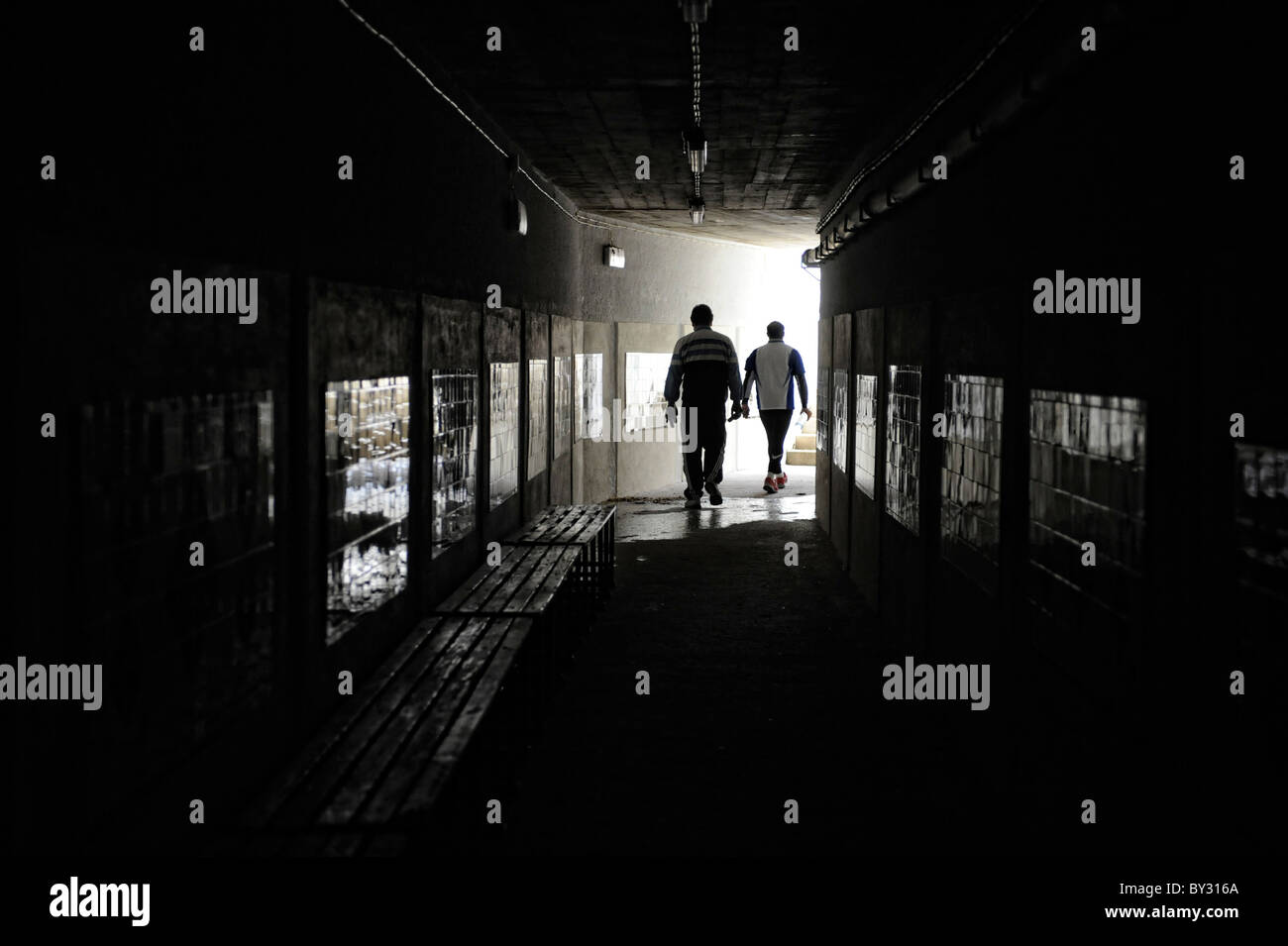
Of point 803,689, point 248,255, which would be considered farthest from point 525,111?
point 248,255

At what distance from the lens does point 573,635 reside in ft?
23.0

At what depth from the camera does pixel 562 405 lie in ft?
35.7

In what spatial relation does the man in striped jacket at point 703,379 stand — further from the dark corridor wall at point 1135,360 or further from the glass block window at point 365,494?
the glass block window at point 365,494

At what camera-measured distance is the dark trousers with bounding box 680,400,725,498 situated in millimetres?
12961

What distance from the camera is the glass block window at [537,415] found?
9000mm

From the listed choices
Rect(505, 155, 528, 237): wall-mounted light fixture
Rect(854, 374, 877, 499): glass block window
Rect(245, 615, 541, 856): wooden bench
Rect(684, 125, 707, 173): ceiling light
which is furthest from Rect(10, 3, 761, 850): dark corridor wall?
Rect(854, 374, 877, 499): glass block window

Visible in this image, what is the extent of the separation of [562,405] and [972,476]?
238 inches

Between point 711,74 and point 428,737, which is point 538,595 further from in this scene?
point 711,74

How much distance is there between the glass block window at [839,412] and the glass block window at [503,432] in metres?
2.53

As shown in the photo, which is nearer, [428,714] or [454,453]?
[428,714]

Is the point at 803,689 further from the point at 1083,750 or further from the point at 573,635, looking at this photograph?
the point at 1083,750

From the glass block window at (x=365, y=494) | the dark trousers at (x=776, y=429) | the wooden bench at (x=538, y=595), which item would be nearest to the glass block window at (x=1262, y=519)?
the glass block window at (x=365, y=494)

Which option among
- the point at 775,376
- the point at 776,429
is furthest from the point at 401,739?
the point at 776,429

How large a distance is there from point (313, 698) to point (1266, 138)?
10.1 ft
